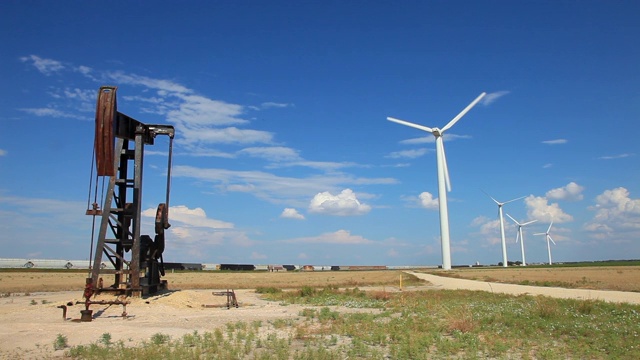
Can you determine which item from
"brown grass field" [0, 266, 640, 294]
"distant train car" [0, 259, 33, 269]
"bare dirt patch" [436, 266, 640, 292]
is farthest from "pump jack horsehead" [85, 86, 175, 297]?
"distant train car" [0, 259, 33, 269]

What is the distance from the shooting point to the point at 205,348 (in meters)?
13.4

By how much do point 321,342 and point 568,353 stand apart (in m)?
6.59

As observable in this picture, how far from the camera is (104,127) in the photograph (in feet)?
75.4

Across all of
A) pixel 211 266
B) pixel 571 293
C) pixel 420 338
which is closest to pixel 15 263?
pixel 211 266

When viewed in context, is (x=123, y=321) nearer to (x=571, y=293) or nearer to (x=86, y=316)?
(x=86, y=316)

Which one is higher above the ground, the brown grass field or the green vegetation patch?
the green vegetation patch

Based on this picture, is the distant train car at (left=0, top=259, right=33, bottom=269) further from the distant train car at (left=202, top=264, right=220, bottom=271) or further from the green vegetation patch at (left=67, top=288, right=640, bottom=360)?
the green vegetation patch at (left=67, top=288, right=640, bottom=360)

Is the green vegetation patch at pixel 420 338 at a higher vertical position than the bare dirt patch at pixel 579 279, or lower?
higher

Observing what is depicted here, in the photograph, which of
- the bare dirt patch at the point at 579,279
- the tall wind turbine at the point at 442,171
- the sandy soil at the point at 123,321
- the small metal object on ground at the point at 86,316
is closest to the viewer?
the sandy soil at the point at 123,321

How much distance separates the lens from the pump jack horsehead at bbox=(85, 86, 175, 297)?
23.1 m

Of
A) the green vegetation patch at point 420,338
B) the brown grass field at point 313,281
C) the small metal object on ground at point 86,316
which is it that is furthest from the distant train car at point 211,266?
the green vegetation patch at point 420,338

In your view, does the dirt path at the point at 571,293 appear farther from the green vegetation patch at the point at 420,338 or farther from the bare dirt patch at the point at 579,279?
the green vegetation patch at the point at 420,338

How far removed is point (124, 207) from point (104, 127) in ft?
14.9

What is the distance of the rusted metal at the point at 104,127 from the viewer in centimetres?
2295
